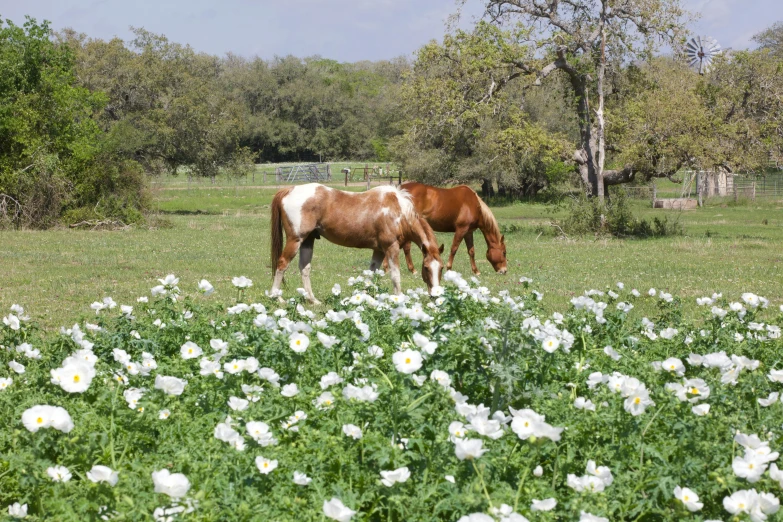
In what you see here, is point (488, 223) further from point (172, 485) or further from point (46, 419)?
point (172, 485)

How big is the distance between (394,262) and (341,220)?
884 mm

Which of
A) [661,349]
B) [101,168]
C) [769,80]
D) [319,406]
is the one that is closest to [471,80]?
[769,80]

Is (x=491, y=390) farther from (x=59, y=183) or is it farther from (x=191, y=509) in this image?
(x=59, y=183)

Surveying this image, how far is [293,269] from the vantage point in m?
14.7

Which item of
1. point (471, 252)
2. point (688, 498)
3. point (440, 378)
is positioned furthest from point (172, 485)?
point (471, 252)

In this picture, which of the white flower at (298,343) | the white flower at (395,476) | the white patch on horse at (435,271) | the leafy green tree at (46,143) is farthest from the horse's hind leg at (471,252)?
the leafy green tree at (46,143)

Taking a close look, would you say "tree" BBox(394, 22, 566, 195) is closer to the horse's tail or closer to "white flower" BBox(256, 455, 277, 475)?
the horse's tail

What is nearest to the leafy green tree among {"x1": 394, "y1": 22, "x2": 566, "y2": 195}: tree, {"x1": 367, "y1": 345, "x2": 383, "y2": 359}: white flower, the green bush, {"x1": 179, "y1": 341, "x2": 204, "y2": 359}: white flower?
{"x1": 394, "y1": 22, "x2": 566, "y2": 195}: tree

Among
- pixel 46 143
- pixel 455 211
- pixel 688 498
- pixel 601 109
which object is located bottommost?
pixel 688 498

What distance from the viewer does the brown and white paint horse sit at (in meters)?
10.9

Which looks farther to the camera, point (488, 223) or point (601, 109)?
point (601, 109)

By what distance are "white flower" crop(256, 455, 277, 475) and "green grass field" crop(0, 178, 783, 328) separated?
3.69m

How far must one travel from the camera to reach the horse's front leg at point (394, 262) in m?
10.6

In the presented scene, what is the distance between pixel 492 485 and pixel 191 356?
224 centimetres
